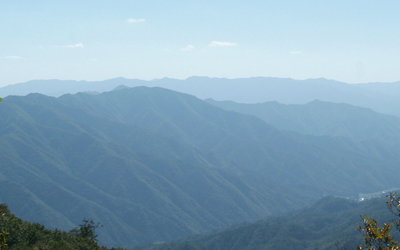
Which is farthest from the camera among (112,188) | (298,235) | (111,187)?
(111,187)

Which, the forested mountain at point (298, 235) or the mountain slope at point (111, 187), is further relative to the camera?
the mountain slope at point (111, 187)

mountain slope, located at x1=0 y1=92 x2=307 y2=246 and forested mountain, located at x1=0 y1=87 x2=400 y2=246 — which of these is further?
mountain slope, located at x1=0 y1=92 x2=307 y2=246

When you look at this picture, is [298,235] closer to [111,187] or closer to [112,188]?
[112,188]

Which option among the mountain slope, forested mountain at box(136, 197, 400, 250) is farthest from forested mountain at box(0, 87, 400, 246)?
forested mountain at box(136, 197, 400, 250)

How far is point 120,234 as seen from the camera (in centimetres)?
12631

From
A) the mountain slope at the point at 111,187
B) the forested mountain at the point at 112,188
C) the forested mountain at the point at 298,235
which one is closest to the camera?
the forested mountain at the point at 298,235

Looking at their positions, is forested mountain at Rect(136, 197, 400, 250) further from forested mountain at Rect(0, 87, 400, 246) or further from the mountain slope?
forested mountain at Rect(0, 87, 400, 246)

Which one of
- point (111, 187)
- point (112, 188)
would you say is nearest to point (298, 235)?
point (112, 188)

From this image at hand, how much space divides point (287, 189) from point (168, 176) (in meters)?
70.7

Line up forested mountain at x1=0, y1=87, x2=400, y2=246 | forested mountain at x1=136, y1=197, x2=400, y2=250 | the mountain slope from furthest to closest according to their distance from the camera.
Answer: the mountain slope < forested mountain at x1=0, y1=87, x2=400, y2=246 < forested mountain at x1=136, y1=197, x2=400, y2=250

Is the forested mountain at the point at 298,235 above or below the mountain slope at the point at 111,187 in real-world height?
below

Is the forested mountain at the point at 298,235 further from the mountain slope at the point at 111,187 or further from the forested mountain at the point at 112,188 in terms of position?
the forested mountain at the point at 112,188

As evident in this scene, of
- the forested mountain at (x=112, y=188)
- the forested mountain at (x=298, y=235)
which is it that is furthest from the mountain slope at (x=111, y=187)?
the forested mountain at (x=298, y=235)

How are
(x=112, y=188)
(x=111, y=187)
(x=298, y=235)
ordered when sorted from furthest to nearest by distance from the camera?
1. (x=111, y=187)
2. (x=112, y=188)
3. (x=298, y=235)
